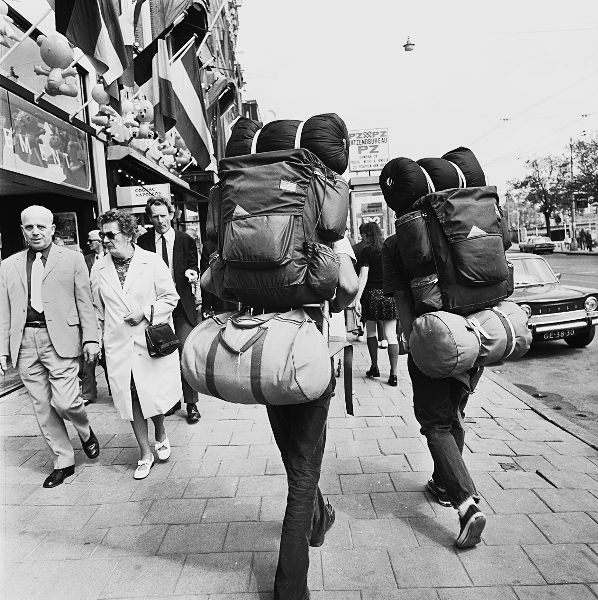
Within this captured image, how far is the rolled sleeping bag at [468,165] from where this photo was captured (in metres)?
3.15

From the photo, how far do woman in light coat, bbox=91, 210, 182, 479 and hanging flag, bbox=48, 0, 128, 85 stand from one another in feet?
9.06

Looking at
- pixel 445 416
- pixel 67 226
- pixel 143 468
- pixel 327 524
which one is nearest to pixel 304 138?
pixel 445 416

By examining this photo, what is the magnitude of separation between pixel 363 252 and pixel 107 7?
4141 millimetres

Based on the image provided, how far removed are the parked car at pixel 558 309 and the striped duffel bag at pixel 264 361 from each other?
6.60 meters

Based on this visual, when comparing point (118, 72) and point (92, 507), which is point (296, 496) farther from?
point (118, 72)

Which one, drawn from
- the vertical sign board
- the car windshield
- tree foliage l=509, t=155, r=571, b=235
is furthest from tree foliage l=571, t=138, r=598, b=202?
the car windshield

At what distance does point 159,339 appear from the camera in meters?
4.16

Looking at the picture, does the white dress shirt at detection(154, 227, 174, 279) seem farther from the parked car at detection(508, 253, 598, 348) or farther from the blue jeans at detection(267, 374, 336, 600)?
the parked car at detection(508, 253, 598, 348)

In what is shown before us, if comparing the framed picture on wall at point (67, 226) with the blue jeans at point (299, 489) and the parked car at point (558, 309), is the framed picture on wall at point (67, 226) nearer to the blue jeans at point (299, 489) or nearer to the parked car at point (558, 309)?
the parked car at point (558, 309)

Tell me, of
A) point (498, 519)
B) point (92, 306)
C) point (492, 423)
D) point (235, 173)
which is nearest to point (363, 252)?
point (492, 423)

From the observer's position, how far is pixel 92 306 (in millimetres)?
4297

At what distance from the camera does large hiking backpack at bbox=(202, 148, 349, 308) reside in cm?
229

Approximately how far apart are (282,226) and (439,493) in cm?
219

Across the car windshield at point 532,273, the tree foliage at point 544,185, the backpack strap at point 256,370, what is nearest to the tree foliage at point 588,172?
the tree foliage at point 544,185
